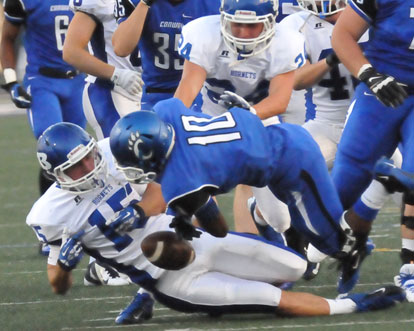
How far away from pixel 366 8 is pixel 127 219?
4.53ft

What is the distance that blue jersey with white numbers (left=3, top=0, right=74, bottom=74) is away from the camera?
7.56m

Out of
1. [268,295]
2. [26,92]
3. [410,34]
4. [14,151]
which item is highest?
[410,34]

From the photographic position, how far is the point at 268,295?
488cm

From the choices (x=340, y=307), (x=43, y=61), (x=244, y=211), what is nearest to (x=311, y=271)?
(x=244, y=211)

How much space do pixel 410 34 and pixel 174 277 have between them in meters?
1.44

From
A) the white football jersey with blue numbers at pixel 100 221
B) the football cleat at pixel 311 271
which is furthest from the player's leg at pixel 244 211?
the white football jersey with blue numbers at pixel 100 221

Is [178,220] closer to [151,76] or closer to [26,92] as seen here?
[151,76]

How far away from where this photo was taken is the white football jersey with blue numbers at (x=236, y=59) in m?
5.60

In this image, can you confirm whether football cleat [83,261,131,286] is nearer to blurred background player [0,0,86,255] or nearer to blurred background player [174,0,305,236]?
blurred background player [174,0,305,236]

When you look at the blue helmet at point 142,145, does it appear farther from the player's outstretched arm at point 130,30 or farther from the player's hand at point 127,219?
the player's outstretched arm at point 130,30

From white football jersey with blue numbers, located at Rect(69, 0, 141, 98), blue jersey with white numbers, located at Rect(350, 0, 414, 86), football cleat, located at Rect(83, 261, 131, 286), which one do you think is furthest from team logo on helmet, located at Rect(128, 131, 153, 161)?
white football jersey with blue numbers, located at Rect(69, 0, 141, 98)

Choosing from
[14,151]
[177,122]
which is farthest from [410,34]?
[14,151]

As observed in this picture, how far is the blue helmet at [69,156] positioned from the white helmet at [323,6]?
176 cm

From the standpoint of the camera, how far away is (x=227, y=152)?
15.3 ft
